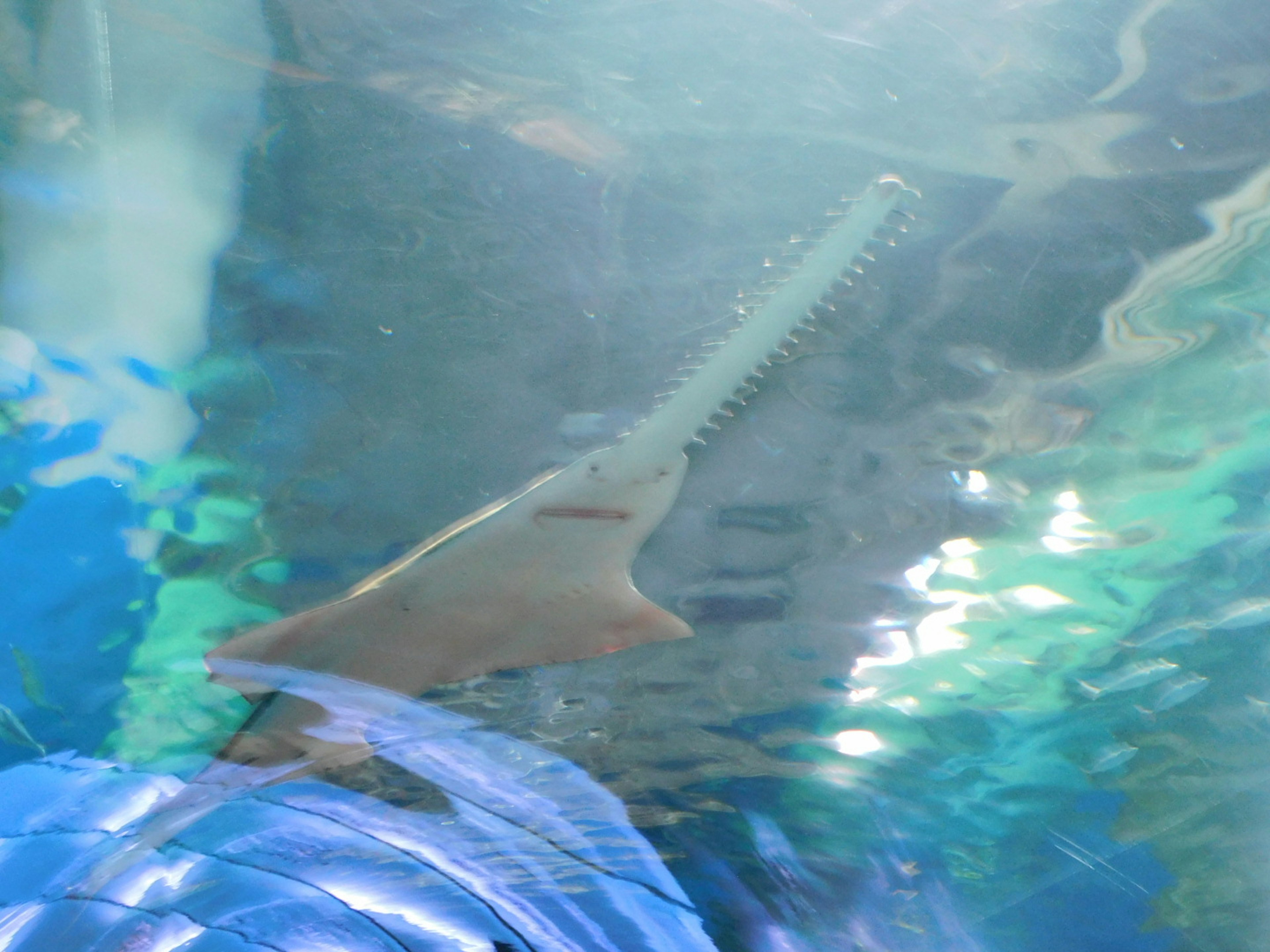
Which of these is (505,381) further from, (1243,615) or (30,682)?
(1243,615)

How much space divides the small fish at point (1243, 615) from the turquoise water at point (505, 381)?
24 cm

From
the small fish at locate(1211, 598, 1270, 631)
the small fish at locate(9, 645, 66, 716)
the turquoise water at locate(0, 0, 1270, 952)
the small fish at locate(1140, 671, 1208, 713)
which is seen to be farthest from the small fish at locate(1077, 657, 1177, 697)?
the small fish at locate(9, 645, 66, 716)

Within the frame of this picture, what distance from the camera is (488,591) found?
1.62 metres

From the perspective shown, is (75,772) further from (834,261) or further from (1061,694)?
(1061,694)

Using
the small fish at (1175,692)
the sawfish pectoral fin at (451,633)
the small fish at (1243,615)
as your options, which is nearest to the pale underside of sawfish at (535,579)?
the sawfish pectoral fin at (451,633)

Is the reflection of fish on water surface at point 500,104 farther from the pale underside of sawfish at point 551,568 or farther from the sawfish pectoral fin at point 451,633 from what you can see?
the sawfish pectoral fin at point 451,633

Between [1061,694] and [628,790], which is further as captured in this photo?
[1061,694]

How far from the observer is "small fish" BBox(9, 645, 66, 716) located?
1.63 meters

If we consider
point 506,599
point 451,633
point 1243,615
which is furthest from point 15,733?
point 1243,615

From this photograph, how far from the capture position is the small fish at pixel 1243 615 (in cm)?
205

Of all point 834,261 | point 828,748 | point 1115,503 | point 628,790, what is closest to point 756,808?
point 828,748

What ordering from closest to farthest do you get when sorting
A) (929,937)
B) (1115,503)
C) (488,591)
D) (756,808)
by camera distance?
(488,591)
(1115,503)
(756,808)
(929,937)

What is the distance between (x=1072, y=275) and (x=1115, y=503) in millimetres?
607

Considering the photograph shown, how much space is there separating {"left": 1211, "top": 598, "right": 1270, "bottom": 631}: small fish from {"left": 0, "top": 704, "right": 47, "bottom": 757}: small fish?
3085 mm
